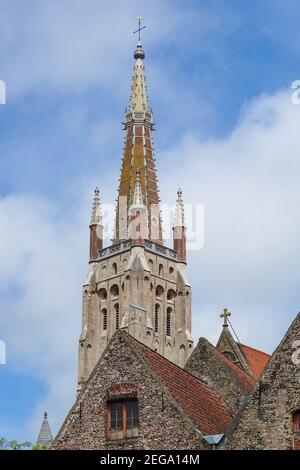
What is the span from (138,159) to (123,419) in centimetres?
10310

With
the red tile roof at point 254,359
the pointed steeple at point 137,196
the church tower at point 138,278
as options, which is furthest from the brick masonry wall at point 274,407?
the pointed steeple at point 137,196

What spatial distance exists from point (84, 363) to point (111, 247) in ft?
46.1

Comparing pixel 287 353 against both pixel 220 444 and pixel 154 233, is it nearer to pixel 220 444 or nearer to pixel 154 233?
pixel 220 444

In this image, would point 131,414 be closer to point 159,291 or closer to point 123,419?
point 123,419

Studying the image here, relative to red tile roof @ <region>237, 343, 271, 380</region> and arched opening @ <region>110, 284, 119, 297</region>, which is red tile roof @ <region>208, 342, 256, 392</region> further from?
arched opening @ <region>110, 284, 119, 297</region>

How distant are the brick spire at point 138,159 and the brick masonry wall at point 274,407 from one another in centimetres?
9668

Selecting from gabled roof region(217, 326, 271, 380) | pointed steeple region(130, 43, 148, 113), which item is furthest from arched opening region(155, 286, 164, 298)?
gabled roof region(217, 326, 271, 380)

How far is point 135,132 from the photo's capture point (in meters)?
131

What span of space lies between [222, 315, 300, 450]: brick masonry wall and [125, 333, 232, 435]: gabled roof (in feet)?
3.48

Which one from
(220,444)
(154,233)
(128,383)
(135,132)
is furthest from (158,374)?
(135,132)

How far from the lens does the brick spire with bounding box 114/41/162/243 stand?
4884 inches

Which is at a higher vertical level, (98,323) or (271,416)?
(98,323)
